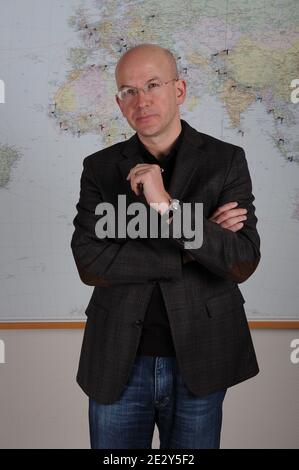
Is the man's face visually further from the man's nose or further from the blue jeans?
the blue jeans

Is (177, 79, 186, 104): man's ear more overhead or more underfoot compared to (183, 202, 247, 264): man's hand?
more overhead

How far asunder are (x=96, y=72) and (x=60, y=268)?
961 millimetres

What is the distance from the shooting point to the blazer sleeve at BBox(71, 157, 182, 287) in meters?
1.67

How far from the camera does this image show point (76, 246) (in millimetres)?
1791

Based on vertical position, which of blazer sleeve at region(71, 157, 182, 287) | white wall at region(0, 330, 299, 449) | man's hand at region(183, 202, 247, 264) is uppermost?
man's hand at region(183, 202, 247, 264)

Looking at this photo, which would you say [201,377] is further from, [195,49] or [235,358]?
[195,49]

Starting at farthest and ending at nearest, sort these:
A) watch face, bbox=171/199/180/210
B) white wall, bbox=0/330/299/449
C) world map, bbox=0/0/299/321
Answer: white wall, bbox=0/330/299/449, world map, bbox=0/0/299/321, watch face, bbox=171/199/180/210

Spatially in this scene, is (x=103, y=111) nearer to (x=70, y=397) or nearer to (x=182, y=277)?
(x=182, y=277)

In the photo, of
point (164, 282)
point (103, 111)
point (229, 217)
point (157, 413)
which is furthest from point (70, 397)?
point (229, 217)

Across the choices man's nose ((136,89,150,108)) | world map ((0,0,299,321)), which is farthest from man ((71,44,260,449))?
world map ((0,0,299,321))

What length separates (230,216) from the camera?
172 centimetres

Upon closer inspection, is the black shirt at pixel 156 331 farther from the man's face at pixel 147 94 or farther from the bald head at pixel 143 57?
the bald head at pixel 143 57

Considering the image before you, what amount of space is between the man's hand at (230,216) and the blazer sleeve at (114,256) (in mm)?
159

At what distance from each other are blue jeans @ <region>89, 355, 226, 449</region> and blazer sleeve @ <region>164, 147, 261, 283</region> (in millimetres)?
312
